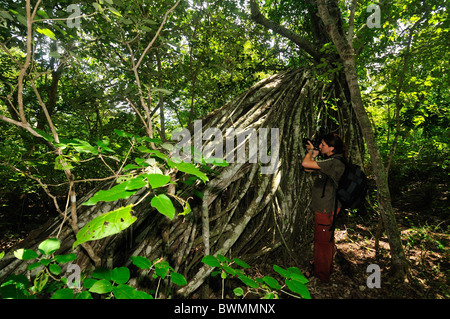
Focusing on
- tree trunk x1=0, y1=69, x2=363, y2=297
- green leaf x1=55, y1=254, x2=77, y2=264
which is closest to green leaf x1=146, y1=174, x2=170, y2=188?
green leaf x1=55, y1=254, x2=77, y2=264

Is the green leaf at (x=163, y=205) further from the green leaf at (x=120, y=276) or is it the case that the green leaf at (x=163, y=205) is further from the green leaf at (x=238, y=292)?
the green leaf at (x=238, y=292)

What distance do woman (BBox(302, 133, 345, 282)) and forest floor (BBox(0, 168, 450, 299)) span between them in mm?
→ 236

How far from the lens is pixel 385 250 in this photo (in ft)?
8.14

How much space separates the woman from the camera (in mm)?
1957

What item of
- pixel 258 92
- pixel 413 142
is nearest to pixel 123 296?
pixel 258 92

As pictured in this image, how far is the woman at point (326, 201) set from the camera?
77.0 inches

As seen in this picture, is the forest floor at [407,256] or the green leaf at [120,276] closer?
the green leaf at [120,276]

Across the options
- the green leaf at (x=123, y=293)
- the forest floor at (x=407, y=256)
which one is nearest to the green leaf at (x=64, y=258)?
the green leaf at (x=123, y=293)

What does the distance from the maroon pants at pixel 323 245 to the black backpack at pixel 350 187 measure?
0.24 meters

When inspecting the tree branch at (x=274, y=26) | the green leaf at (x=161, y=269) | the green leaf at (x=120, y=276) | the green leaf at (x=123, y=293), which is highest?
the tree branch at (x=274, y=26)

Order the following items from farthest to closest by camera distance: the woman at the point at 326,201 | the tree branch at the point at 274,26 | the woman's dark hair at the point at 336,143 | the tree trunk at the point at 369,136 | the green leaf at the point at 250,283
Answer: the tree branch at the point at 274,26
the woman's dark hair at the point at 336,143
the woman at the point at 326,201
the tree trunk at the point at 369,136
the green leaf at the point at 250,283

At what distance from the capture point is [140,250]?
1.48m

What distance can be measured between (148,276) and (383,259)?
276cm

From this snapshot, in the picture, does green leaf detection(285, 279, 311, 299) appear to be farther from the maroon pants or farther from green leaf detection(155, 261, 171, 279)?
the maroon pants
